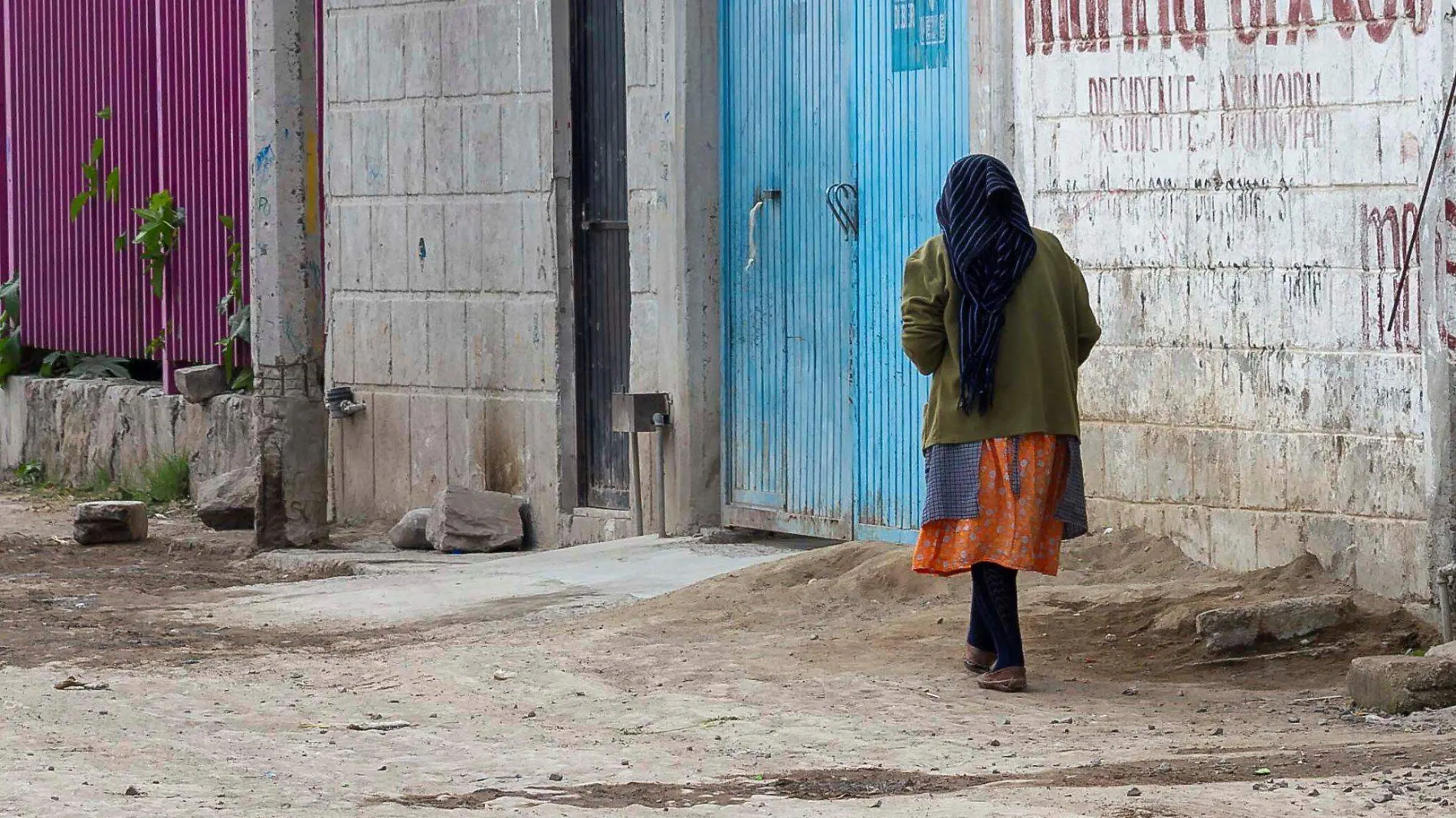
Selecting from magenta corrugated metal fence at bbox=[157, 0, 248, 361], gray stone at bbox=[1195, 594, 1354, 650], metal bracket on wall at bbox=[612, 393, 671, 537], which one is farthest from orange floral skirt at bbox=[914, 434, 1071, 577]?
magenta corrugated metal fence at bbox=[157, 0, 248, 361]

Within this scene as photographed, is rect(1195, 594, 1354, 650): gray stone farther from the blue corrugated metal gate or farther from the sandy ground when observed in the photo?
the blue corrugated metal gate

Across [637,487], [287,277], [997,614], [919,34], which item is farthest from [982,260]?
[287,277]

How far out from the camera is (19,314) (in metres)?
15.6

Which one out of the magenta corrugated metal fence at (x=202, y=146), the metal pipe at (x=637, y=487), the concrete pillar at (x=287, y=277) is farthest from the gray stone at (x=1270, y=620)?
the magenta corrugated metal fence at (x=202, y=146)

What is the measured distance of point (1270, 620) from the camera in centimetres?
673

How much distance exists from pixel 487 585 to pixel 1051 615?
2.54m

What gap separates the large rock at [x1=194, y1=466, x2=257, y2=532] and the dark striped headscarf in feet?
19.6

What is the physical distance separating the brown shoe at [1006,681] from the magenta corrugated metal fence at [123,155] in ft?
25.2

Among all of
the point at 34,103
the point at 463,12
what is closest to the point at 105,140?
the point at 34,103

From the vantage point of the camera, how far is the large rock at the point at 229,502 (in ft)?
38.0

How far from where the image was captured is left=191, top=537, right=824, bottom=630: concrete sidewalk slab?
27.3 ft

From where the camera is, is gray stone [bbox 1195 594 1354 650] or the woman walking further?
gray stone [bbox 1195 594 1354 650]

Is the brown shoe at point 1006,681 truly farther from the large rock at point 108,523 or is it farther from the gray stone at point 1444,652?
the large rock at point 108,523

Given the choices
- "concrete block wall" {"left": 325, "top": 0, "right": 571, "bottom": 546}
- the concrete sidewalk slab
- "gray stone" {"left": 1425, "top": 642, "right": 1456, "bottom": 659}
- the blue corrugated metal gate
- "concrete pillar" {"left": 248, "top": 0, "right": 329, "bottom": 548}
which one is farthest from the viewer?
"concrete block wall" {"left": 325, "top": 0, "right": 571, "bottom": 546}
